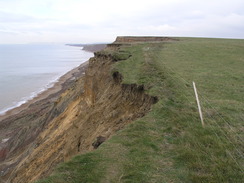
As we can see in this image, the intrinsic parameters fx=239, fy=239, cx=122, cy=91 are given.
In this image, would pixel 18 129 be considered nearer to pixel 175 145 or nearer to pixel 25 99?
pixel 25 99

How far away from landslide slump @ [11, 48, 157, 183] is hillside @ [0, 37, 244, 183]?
0.06 meters

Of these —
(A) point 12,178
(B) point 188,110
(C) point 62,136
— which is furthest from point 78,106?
(B) point 188,110

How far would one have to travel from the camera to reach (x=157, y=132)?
704cm

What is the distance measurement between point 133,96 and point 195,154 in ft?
19.6

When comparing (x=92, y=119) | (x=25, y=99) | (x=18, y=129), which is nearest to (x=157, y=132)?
(x=92, y=119)

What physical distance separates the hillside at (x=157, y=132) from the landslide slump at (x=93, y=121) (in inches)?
2.5

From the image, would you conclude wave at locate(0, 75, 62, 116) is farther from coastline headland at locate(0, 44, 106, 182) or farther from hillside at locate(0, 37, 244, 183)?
hillside at locate(0, 37, 244, 183)

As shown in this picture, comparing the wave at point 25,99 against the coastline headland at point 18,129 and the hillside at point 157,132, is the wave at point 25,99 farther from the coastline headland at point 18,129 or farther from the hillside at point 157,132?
the hillside at point 157,132

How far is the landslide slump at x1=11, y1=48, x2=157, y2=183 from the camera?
33.9 feet

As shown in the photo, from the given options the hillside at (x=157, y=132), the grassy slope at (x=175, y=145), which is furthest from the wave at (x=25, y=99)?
the grassy slope at (x=175, y=145)

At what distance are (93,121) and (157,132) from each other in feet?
22.2

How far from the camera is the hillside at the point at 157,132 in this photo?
5.31 metres

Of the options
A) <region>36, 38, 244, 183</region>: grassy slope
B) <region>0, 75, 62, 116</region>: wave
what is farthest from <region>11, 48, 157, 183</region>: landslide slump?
<region>0, 75, 62, 116</region>: wave

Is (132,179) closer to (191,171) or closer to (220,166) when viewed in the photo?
(191,171)
